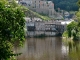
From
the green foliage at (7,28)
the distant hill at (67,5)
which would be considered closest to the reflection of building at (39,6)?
the distant hill at (67,5)

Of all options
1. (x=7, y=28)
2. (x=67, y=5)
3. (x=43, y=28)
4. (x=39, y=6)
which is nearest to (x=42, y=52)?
(x=7, y=28)

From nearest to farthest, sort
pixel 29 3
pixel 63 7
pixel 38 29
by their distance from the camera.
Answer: pixel 38 29 → pixel 29 3 → pixel 63 7

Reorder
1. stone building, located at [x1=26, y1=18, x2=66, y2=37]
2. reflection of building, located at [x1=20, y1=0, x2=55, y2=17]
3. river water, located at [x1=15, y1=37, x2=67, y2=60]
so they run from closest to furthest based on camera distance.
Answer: river water, located at [x1=15, y1=37, x2=67, y2=60]
stone building, located at [x1=26, y1=18, x2=66, y2=37]
reflection of building, located at [x1=20, y1=0, x2=55, y2=17]

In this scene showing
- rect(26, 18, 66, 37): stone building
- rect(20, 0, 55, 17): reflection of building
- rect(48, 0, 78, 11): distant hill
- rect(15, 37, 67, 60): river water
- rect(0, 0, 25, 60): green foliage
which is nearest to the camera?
rect(0, 0, 25, 60): green foliage

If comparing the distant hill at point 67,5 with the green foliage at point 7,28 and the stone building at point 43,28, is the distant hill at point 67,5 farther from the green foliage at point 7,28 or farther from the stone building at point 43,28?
the green foliage at point 7,28

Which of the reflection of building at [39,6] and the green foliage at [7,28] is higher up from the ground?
the green foliage at [7,28]

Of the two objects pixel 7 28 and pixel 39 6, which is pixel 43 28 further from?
pixel 7 28

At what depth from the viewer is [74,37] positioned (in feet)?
229

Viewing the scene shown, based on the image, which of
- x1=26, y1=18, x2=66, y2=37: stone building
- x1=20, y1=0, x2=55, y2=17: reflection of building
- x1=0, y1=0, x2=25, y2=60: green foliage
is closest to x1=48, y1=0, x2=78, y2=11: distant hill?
x1=20, y1=0, x2=55, y2=17: reflection of building

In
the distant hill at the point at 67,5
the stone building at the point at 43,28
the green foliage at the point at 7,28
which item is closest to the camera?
the green foliage at the point at 7,28

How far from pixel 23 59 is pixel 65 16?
103066mm

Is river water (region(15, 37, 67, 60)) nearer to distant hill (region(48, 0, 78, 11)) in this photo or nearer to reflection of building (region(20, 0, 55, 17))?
reflection of building (region(20, 0, 55, 17))

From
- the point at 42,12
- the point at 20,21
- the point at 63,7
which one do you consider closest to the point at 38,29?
the point at 42,12

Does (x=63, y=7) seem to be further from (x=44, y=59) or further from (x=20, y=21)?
(x=20, y=21)
